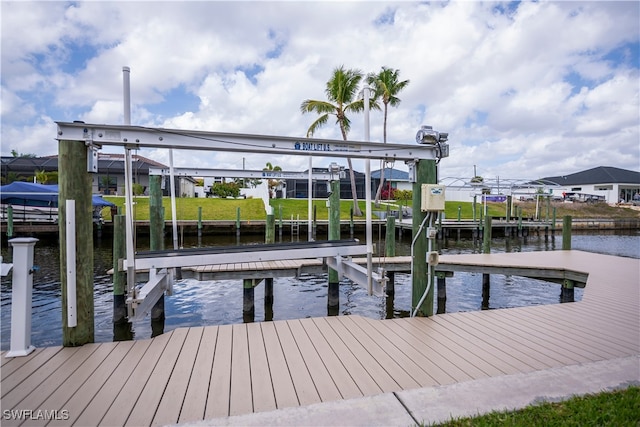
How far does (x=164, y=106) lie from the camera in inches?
443

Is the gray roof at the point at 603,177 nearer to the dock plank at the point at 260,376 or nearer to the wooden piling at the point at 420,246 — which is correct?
the wooden piling at the point at 420,246

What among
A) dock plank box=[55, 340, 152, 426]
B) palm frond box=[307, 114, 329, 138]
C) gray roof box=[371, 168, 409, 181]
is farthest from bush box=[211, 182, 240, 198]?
dock plank box=[55, 340, 152, 426]

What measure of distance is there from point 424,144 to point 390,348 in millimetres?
2595

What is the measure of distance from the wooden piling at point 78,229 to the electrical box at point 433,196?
12.6 ft

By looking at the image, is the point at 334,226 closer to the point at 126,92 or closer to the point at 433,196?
the point at 433,196

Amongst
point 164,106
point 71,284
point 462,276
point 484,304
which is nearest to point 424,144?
point 71,284

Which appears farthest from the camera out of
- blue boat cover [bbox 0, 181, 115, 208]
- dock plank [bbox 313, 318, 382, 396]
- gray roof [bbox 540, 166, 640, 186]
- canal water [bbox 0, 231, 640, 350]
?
gray roof [bbox 540, 166, 640, 186]

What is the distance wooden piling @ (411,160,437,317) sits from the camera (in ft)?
15.2

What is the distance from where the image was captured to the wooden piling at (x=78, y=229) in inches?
134

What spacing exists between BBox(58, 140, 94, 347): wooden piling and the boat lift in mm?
107

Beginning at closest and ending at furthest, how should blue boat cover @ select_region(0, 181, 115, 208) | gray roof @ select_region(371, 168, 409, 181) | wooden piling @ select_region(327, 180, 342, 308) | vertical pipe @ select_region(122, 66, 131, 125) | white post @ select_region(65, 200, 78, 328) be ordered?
white post @ select_region(65, 200, 78, 328), vertical pipe @ select_region(122, 66, 131, 125), gray roof @ select_region(371, 168, 409, 181), wooden piling @ select_region(327, 180, 342, 308), blue boat cover @ select_region(0, 181, 115, 208)

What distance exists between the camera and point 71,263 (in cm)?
344

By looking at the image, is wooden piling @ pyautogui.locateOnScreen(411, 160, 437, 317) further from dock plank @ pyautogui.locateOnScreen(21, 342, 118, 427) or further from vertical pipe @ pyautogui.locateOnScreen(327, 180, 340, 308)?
dock plank @ pyautogui.locateOnScreen(21, 342, 118, 427)

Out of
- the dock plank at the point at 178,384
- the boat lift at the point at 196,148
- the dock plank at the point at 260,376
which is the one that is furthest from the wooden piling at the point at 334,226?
the dock plank at the point at 178,384
